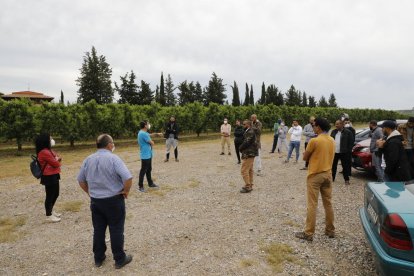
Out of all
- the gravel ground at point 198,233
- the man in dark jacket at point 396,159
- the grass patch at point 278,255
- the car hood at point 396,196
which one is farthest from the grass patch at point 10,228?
the man in dark jacket at point 396,159

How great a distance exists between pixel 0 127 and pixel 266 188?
15.2 metres

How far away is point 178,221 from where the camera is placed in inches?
214

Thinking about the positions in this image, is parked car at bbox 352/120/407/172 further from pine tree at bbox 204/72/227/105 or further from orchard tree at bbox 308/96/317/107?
orchard tree at bbox 308/96/317/107

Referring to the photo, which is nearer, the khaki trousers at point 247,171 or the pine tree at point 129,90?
the khaki trousers at point 247,171

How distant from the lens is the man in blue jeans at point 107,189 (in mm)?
3641

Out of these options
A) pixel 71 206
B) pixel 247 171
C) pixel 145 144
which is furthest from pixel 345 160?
pixel 71 206

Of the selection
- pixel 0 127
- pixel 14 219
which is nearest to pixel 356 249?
pixel 14 219

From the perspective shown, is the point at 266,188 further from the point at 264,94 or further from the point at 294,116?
the point at 264,94

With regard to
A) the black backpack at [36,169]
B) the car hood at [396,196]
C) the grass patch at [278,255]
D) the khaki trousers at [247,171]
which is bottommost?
the grass patch at [278,255]

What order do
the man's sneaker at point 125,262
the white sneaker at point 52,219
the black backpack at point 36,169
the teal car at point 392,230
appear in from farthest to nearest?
1. the white sneaker at point 52,219
2. the black backpack at point 36,169
3. the man's sneaker at point 125,262
4. the teal car at point 392,230

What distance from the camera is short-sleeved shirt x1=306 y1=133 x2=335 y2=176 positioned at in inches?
170

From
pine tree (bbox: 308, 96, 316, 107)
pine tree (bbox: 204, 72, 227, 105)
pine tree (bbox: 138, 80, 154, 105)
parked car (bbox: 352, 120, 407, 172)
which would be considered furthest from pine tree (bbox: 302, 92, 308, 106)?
parked car (bbox: 352, 120, 407, 172)

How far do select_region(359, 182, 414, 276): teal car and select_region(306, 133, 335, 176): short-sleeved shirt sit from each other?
85 cm

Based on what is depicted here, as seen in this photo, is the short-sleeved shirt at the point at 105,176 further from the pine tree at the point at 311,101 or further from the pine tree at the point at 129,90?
the pine tree at the point at 311,101
